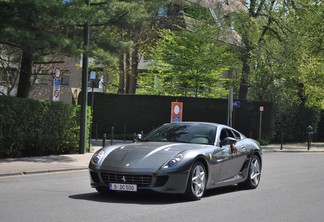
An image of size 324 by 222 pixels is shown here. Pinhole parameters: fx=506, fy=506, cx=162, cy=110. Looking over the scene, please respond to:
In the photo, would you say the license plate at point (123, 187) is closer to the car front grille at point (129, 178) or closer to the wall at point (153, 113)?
the car front grille at point (129, 178)

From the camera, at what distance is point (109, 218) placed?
7.19m

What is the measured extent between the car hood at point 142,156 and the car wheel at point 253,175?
2.38m

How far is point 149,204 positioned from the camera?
8.49 m

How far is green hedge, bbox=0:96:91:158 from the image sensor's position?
16031 mm

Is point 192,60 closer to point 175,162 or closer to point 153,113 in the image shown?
point 153,113

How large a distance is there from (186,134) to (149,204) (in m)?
2.01

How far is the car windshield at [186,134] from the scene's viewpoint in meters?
9.88

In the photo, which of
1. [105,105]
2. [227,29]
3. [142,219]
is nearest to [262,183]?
[142,219]

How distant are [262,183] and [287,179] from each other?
135 centimetres

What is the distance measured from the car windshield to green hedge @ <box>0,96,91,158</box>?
732 centimetres

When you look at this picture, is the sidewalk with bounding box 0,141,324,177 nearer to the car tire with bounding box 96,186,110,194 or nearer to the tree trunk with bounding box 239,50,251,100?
the car tire with bounding box 96,186,110,194

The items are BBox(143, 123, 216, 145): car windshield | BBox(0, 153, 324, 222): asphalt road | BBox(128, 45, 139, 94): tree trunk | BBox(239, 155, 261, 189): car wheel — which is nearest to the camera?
BBox(0, 153, 324, 222): asphalt road

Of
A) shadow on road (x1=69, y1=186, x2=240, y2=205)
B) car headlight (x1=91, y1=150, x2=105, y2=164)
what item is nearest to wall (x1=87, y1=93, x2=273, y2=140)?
shadow on road (x1=69, y1=186, x2=240, y2=205)

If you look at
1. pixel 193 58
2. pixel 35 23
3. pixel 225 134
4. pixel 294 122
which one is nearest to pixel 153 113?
pixel 193 58
